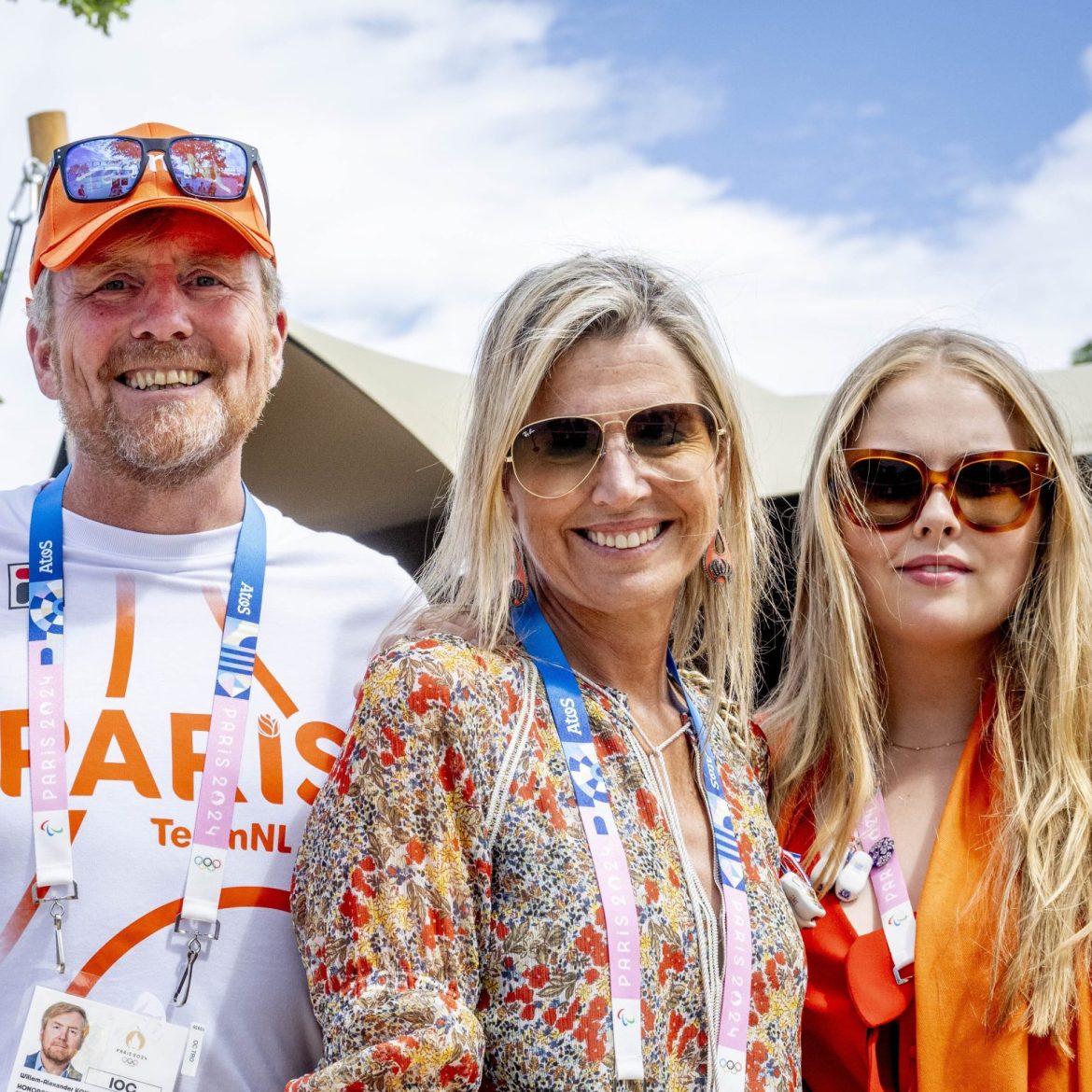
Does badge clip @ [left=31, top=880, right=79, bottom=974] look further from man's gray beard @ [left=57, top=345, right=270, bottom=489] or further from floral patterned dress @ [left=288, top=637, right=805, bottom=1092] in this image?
man's gray beard @ [left=57, top=345, right=270, bottom=489]

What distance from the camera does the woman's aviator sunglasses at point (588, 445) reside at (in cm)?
193

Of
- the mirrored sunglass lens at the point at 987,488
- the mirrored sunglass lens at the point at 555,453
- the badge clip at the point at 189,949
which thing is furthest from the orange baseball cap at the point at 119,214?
the mirrored sunglass lens at the point at 987,488

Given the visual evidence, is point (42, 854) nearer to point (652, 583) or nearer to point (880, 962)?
point (652, 583)

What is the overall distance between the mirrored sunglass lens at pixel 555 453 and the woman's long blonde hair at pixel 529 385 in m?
0.03

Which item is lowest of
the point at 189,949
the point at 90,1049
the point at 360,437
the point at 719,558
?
the point at 90,1049

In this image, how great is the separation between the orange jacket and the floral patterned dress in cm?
33

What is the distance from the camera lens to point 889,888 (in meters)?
2.22

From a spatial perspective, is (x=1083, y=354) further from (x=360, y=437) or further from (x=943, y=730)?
(x=943, y=730)

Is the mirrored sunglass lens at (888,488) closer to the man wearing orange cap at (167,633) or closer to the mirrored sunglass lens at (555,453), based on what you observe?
the mirrored sunglass lens at (555,453)

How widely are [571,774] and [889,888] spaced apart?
2.53 feet

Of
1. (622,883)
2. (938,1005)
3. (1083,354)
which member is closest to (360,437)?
(938,1005)

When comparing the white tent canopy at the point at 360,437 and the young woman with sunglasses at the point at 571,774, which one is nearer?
the young woman with sunglasses at the point at 571,774

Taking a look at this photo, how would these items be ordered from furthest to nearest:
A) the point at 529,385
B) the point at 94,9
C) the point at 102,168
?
the point at 94,9, the point at 102,168, the point at 529,385

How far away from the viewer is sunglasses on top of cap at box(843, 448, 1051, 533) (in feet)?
7.75
